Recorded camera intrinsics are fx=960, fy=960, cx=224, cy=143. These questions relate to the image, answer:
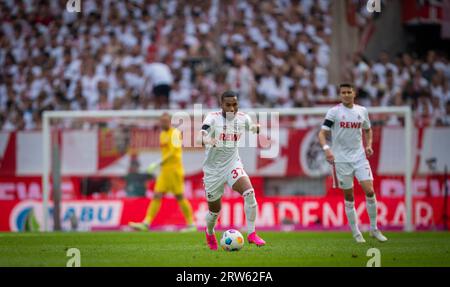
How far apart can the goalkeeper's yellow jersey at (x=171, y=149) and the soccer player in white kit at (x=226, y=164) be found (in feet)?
21.1

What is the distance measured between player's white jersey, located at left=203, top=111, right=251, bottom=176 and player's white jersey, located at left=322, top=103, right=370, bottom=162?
79.2 inches

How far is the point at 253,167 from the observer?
74.3 feet

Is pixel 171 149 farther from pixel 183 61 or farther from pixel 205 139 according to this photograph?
pixel 205 139

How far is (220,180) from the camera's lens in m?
13.5

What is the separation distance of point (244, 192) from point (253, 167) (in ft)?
30.7

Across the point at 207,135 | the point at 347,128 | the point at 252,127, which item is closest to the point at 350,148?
the point at 347,128

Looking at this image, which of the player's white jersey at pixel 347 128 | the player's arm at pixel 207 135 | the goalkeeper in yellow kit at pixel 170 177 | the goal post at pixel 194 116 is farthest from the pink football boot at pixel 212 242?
the goal post at pixel 194 116

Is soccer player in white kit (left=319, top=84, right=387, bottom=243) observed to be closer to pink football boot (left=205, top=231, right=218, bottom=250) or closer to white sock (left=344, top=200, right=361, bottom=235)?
white sock (left=344, top=200, right=361, bottom=235)

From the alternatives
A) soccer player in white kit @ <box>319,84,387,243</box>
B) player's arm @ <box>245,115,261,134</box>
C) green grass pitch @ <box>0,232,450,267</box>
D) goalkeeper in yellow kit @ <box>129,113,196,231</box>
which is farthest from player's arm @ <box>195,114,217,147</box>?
goalkeeper in yellow kit @ <box>129,113,196,231</box>

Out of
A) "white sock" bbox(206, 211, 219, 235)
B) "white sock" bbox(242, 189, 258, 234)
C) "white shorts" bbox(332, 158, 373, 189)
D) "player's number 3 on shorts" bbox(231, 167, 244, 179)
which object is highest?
"player's number 3 on shorts" bbox(231, 167, 244, 179)

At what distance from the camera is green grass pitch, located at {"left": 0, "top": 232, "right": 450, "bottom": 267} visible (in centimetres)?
1166

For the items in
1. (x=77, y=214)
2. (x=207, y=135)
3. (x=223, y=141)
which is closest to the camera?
(x=207, y=135)

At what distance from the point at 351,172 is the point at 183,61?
38.6 feet

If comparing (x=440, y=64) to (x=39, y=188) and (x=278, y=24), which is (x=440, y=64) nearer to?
(x=278, y=24)
